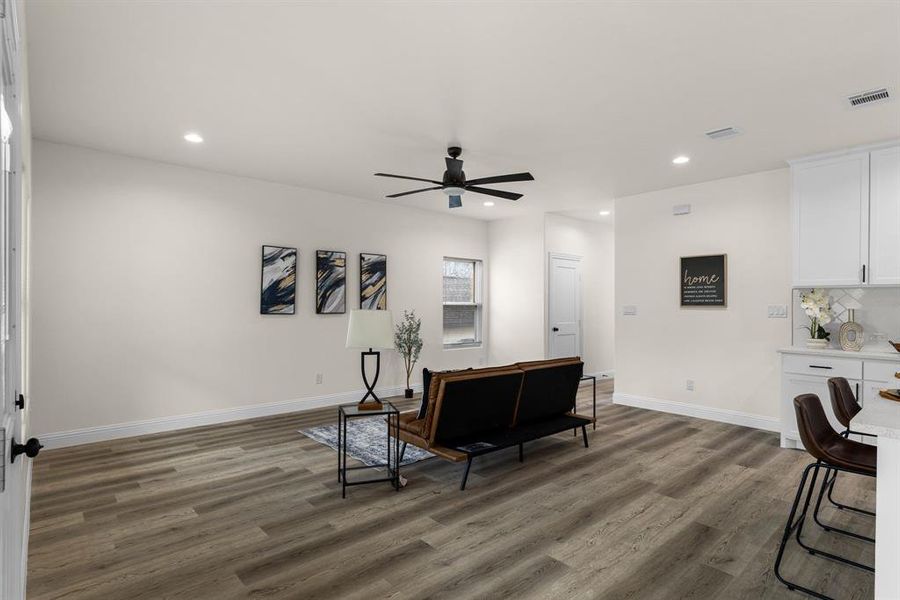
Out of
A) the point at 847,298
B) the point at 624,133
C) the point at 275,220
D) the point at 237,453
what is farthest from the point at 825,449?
the point at 275,220

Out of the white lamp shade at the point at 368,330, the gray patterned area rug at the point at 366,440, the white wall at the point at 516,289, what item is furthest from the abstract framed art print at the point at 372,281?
the white lamp shade at the point at 368,330

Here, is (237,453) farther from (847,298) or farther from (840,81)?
(847,298)

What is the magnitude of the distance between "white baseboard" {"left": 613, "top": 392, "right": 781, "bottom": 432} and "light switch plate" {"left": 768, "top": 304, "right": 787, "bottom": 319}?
1078 millimetres

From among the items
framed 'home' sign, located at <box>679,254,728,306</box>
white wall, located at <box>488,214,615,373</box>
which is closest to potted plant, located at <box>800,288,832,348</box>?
framed 'home' sign, located at <box>679,254,728,306</box>

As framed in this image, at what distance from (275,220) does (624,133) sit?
400cm

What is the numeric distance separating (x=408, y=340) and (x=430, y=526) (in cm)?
407

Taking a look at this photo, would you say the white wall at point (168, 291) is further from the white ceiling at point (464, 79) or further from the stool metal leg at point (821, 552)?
the stool metal leg at point (821, 552)

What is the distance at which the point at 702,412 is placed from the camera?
18.6 feet

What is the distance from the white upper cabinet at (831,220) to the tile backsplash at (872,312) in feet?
1.18

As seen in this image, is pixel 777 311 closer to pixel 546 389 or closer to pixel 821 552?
pixel 546 389

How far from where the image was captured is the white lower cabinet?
407cm

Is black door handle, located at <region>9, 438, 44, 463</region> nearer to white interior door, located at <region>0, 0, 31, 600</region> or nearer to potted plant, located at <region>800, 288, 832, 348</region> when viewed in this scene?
white interior door, located at <region>0, 0, 31, 600</region>

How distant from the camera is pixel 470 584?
7.75 ft

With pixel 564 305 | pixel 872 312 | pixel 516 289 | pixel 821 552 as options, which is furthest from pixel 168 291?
pixel 872 312
